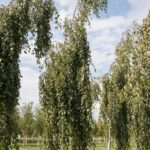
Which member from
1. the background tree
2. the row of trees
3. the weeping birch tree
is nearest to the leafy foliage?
the weeping birch tree

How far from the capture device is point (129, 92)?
22.6m

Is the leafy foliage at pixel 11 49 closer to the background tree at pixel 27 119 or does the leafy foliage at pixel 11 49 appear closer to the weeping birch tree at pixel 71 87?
the weeping birch tree at pixel 71 87

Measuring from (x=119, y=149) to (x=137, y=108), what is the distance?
3226 millimetres

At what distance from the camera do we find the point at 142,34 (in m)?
21.2

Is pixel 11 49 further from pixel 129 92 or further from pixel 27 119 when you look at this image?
pixel 27 119

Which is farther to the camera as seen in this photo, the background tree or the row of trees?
the background tree

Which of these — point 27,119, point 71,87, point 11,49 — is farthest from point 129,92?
point 27,119

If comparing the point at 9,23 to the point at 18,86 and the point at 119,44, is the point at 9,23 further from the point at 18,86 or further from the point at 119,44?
the point at 119,44

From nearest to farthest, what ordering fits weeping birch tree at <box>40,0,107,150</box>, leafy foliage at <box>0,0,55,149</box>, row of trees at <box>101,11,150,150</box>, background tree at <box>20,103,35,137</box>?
leafy foliage at <box>0,0,55,149</box>
weeping birch tree at <box>40,0,107,150</box>
row of trees at <box>101,11,150,150</box>
background tree at <box>20,103,35,137</box>

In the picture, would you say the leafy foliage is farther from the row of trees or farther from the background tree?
the background tree

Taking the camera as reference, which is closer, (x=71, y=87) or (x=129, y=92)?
(x=71, y=87)

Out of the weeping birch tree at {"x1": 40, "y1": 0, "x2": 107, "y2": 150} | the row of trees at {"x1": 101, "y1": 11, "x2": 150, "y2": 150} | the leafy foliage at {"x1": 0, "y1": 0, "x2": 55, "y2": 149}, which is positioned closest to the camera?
the leafy foliage at {"x1": 0, "y1": 0, "x2": 55, "y2": 149}

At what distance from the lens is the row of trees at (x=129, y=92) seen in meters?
21.2

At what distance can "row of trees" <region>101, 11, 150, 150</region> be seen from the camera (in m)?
21.2
